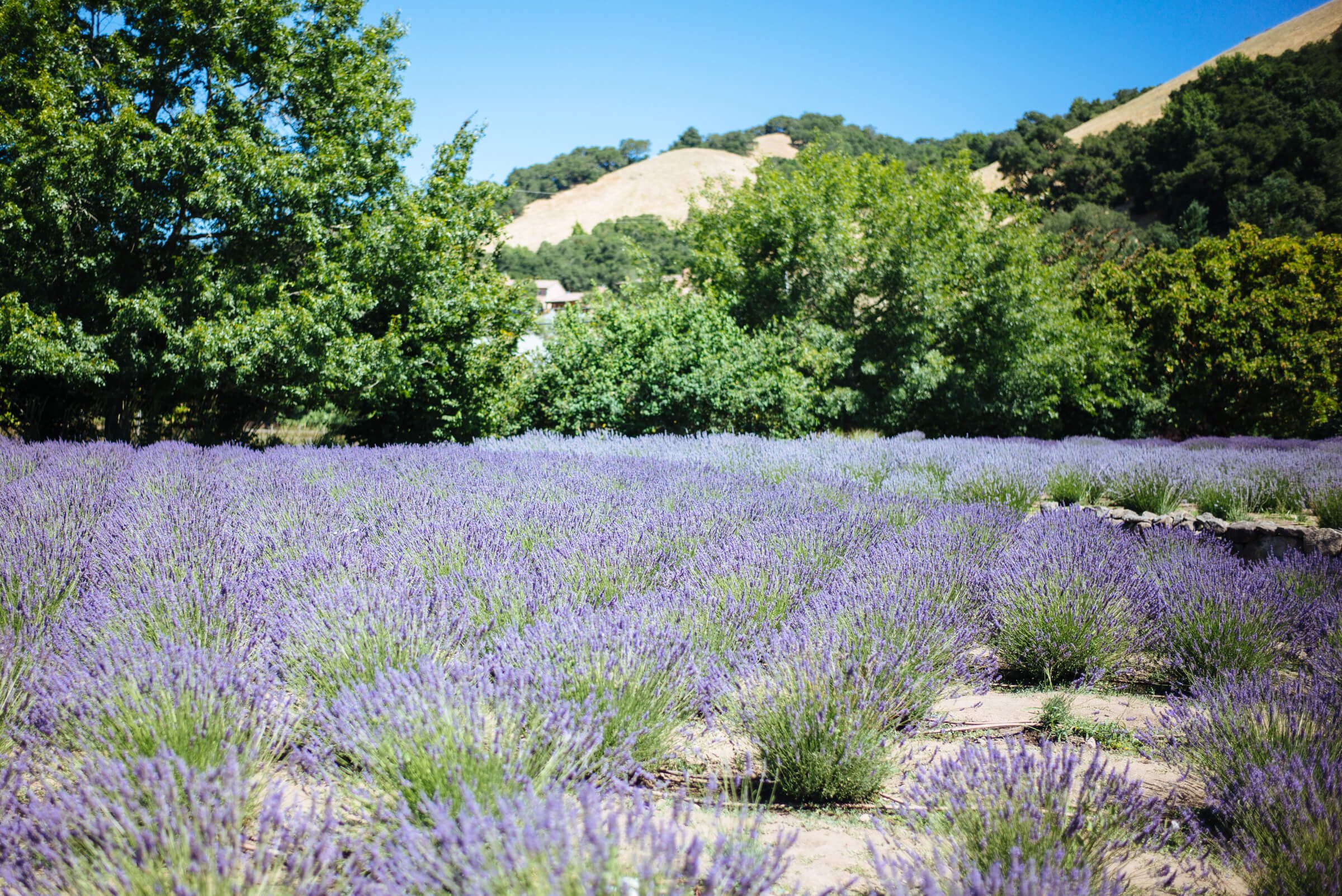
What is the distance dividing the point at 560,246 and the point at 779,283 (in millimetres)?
59391

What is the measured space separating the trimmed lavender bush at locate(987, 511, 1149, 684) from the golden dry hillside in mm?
60874

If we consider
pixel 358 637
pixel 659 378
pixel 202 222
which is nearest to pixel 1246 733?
pixel 358 637

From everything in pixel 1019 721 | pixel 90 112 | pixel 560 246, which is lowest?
pixel 1019 721

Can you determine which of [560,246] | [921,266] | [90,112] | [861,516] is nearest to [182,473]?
[861,516]

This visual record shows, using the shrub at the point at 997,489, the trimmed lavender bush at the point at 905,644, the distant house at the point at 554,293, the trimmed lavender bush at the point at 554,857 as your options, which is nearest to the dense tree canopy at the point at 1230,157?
the distant house at the point at 554,293

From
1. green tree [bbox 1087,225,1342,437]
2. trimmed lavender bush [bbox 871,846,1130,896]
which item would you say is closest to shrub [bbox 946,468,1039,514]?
trimmed lavender bush [bbox 871,846,1130,896]

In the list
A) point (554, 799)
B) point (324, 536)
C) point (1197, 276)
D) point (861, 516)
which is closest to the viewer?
point (554, 799)

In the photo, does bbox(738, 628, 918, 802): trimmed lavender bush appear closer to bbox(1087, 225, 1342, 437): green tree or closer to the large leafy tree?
the large leafy tree

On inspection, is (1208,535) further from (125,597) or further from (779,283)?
(779,283)

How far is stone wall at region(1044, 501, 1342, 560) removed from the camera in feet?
15.6

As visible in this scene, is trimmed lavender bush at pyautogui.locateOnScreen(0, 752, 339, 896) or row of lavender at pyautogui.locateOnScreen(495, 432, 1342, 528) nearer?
trimmed lavender bush at pyautogui.locateOnScreen(0, 752, 339, 896)

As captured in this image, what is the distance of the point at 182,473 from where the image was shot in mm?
5289

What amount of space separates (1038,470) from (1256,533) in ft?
6.90

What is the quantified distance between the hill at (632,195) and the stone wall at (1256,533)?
8779 cm
